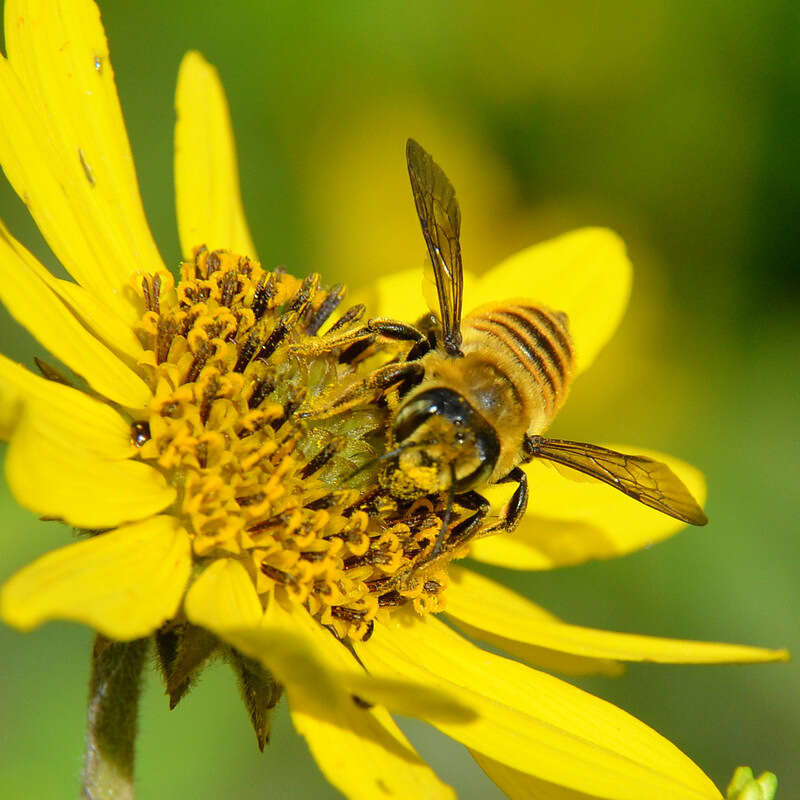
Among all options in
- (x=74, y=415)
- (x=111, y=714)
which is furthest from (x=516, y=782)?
(x=74, y=415)

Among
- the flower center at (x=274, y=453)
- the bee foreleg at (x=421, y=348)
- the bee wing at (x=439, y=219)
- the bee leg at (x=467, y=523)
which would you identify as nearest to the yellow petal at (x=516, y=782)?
the flower center at (x=274, y=453)

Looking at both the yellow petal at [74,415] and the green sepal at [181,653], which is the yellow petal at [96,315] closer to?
the yellow petal at [74,415]

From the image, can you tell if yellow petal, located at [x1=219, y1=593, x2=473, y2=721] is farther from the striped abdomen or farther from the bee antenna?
the striped abdomen

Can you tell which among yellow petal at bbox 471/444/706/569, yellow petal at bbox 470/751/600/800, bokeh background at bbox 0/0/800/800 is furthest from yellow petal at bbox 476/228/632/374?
yellow petal at bbox 470/751/600/800

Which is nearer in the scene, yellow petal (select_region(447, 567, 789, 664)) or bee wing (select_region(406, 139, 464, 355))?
yellow petal (select_region(447, 567, 789, 664))

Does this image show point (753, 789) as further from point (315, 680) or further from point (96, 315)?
point (96, 315)

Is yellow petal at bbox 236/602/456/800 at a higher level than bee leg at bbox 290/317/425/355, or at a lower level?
lower

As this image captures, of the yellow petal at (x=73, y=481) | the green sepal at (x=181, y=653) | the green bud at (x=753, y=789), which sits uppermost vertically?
the yellow petal at (x=73, y=481)
